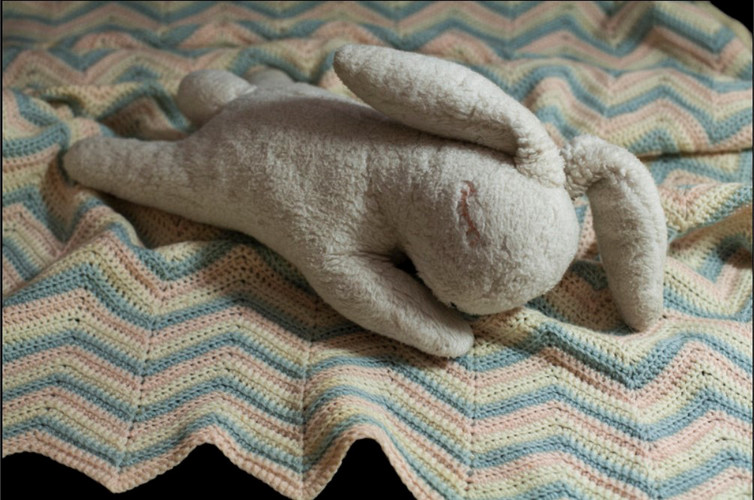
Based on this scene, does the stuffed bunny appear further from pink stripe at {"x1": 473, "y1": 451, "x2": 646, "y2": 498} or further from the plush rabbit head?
pink stripe at {"x1": 473, "y1": 451, "x2": 646, "y2": 498}

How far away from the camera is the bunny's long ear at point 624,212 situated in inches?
34.3

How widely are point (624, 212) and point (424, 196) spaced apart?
0.24 meters

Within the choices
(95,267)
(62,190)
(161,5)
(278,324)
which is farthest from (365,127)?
(161,5)

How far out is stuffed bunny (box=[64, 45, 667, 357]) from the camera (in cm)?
84

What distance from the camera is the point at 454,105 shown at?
84 cm

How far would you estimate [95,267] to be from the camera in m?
1.01

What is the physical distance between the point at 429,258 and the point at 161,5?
0.93m

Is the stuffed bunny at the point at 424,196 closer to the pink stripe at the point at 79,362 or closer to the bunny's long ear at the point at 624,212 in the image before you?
the bunny's long ear at the point at 624,212

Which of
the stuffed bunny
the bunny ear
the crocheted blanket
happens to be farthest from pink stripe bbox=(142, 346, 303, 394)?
the bunny ear

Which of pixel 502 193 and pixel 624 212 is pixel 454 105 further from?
pixel 624 212

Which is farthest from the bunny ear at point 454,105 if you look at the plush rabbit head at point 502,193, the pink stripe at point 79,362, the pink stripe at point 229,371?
the pink stripe at point 79,362

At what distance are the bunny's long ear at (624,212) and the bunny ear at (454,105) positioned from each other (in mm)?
37

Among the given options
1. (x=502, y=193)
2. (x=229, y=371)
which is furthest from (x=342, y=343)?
(x=502, y=193)

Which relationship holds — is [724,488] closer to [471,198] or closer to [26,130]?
[471,198]
